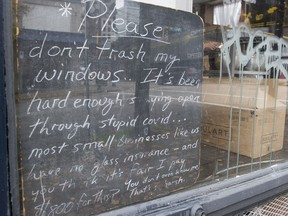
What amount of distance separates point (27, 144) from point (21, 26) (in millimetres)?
547

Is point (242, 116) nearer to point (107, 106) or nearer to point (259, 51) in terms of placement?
point (259, 51)

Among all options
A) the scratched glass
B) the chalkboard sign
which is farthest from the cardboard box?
the chalkboard sign

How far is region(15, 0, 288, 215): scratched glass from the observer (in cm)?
158

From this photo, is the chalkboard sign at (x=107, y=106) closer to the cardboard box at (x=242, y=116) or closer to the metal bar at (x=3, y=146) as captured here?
the metal bar at (x=3, y=146)

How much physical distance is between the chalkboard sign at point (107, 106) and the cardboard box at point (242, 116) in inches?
16.1

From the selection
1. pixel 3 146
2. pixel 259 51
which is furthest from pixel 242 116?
pixel 3 146

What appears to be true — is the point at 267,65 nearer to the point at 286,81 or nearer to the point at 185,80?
the point at 286,81

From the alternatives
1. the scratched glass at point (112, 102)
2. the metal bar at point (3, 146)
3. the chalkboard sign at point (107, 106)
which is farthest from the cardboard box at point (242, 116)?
the metal bar at point (3, 146)

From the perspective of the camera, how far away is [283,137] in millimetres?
3346

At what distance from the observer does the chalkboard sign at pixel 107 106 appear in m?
1.59

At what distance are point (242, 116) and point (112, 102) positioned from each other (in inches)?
58.0

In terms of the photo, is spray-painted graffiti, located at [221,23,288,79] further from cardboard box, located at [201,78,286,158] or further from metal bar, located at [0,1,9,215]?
metal bar, located at [0,1,9,215]

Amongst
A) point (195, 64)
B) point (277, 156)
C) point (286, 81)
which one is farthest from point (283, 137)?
point (195, 64)

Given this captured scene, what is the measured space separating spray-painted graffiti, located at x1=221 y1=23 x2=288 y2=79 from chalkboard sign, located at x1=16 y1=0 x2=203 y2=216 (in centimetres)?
57
